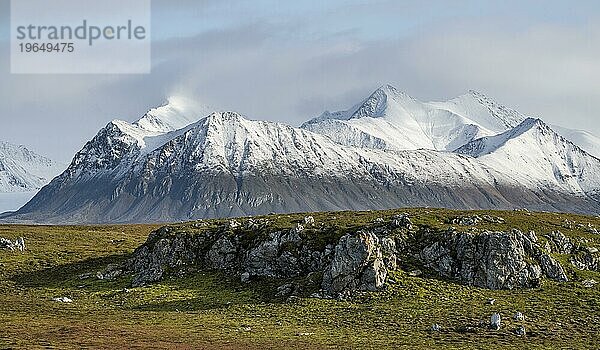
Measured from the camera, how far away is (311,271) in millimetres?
82062

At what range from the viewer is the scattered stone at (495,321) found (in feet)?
194

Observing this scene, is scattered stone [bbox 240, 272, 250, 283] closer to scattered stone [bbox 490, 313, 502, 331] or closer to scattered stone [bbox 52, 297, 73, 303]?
scattered stone [bbox 52, 297, 73, 303]

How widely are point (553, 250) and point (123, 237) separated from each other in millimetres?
106443

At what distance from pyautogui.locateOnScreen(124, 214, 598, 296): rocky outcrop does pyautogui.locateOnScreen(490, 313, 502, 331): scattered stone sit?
13975 millimetres

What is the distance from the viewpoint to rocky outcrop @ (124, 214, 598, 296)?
243ft

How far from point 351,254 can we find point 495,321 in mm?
19967

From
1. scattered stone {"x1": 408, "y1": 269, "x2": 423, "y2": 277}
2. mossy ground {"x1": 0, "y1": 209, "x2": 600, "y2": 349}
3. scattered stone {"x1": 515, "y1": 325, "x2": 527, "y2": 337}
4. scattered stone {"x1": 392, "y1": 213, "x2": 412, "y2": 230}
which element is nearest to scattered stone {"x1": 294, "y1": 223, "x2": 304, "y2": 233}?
mossy ground {"x1": 0, "y1": 209, "x2": 600, "y2": 349}

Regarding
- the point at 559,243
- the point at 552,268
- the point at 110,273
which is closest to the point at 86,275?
the point at 110,273

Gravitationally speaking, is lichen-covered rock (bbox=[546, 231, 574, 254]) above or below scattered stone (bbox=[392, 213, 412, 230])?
below

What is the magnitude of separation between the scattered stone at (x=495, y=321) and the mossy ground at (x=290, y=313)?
0.79 meters

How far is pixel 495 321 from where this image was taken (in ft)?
196

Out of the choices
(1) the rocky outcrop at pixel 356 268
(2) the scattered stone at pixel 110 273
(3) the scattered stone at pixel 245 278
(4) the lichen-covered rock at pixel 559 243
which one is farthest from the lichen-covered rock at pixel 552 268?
(2) the scattered stone at pixel 110 273

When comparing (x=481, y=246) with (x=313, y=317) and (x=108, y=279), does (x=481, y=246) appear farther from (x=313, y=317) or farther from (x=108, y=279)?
(x=108, y=279)

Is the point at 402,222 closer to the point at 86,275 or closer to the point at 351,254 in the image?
the point at 351,254
